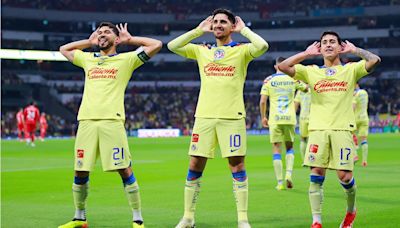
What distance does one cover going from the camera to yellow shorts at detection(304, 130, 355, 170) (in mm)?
9336

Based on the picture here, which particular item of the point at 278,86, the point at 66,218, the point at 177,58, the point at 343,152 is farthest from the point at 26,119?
the point at 177,58

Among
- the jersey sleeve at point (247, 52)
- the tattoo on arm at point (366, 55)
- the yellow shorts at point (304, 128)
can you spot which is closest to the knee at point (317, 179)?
the tattoo on arm at point (366, 55)

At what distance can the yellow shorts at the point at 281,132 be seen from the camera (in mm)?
15219

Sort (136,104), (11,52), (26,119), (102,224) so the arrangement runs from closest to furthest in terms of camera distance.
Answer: (102,224)
(26,119)
(11,52)
(136,104)

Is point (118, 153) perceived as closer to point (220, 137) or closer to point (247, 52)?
point (220, 137)

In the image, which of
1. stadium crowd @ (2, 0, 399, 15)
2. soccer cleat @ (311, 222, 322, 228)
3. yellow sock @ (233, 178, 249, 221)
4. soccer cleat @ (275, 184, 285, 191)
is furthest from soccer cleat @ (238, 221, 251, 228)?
stadium crowd @ (2, 0, 399, 15)

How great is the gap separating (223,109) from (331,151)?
4.96ft

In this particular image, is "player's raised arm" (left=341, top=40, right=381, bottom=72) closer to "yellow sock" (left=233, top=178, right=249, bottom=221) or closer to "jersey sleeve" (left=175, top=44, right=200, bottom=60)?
"jersey sleeve" (left=175, top=44, right=200, bottom=60)

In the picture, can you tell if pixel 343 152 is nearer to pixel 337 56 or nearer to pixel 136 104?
pixel 337 56

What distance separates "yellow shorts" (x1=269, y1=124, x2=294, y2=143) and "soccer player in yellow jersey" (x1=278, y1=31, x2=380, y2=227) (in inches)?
218

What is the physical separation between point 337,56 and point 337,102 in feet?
2.12

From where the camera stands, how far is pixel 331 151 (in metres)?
9.47

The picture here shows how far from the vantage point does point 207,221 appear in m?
10.3

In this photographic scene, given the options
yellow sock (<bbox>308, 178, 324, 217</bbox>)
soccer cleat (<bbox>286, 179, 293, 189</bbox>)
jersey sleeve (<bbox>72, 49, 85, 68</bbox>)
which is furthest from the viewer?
soccer cleat (<bbox>286, 179, 293, 189</bbox>)
